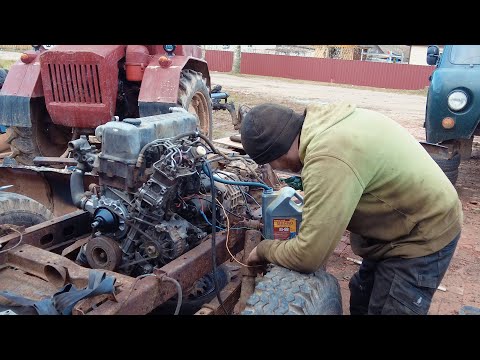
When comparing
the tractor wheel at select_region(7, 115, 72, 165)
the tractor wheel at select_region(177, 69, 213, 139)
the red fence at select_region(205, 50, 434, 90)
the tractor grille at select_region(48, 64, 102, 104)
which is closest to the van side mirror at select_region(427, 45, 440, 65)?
the tractor wheel at select_region(177, 69, 213, 139)

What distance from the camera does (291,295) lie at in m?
2.51

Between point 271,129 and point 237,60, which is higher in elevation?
point 271,129

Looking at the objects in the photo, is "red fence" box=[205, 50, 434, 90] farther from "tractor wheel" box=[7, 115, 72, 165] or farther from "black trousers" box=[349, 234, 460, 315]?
"black trousers" box=[349, 234, 460, 315]

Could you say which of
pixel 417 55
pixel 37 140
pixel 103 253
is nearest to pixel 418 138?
pixel 37 140

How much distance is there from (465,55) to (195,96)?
3.82 metres

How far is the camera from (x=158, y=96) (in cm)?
534

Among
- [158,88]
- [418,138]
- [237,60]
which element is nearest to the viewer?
[158,88]

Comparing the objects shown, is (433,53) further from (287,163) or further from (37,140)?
(37,140)

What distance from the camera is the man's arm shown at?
2.15 m

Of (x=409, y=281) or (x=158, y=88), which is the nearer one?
(x=409, y=281)

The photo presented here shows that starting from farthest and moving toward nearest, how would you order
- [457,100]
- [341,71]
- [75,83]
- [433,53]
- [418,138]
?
[341,71] → [418,138] → [433,53] → [457,100] → [75,83]

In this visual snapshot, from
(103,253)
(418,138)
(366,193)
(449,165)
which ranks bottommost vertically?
(418,138)

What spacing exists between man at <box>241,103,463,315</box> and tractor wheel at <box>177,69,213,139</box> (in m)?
2.80

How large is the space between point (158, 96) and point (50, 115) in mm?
1435
